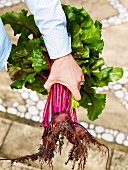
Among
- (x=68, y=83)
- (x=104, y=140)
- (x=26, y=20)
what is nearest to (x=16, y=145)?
(x=104, y=140)

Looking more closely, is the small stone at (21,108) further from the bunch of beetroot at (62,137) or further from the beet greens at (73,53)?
the bunch of beetroot at (62,137)

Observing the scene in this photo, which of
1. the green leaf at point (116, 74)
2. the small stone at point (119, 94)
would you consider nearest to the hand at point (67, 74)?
the green leaf at point (116, 74)

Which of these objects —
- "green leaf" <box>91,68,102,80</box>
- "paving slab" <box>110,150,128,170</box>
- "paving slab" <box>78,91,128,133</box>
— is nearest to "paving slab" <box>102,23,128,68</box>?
"paving slab" <box>78,91,128,133</box>

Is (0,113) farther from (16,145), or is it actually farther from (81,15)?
(81,15)

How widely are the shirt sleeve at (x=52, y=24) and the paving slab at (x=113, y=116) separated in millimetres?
1400

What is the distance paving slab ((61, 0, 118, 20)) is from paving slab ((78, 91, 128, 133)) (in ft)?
3.83

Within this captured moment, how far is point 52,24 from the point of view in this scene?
1.43 m

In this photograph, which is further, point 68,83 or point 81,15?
point 81,15

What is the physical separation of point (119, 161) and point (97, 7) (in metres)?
1.92

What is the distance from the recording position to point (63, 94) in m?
1.53

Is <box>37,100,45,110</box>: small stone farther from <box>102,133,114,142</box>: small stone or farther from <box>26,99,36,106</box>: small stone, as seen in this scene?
<box>102,133,114,142</box>: small stone

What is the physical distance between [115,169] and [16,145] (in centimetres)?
75

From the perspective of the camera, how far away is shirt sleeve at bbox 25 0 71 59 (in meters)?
1.43

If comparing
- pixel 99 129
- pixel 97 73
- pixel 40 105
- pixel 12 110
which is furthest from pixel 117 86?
pixel 97 73
